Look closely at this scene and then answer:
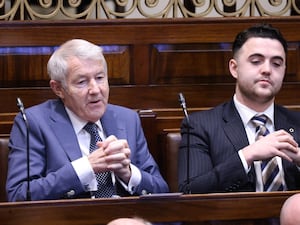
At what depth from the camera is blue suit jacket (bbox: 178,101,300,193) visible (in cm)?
214

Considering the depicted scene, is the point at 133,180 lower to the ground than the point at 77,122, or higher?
lower

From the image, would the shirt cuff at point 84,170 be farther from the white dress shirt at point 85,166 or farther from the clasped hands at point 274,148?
the clasped hands at point 274,148

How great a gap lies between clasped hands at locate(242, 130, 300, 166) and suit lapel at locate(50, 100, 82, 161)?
0.41 meters

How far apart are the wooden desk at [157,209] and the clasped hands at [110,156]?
11.7 inches

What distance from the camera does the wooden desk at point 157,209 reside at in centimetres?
171

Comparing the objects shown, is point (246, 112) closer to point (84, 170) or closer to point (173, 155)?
point (173, 155)

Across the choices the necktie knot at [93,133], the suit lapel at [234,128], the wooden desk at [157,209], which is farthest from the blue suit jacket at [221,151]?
the wooden desk at [157,209]

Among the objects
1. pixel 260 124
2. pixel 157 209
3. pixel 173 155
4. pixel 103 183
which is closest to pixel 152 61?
pixel 173 155

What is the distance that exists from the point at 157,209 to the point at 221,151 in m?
0.53

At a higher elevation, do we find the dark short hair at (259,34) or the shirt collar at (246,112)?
the dark short hair at (259,34)

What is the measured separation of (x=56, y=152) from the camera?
2.11 metres

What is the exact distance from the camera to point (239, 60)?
232cm

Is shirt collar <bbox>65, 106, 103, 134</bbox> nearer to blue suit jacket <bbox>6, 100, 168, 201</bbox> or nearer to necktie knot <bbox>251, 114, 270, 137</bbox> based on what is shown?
blue suit jacket <bbox>6, 100, 168, 201</bbox>

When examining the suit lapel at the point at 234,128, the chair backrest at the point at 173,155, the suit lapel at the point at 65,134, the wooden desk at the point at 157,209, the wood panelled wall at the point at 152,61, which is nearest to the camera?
the wooden desk at the point at 157,209
